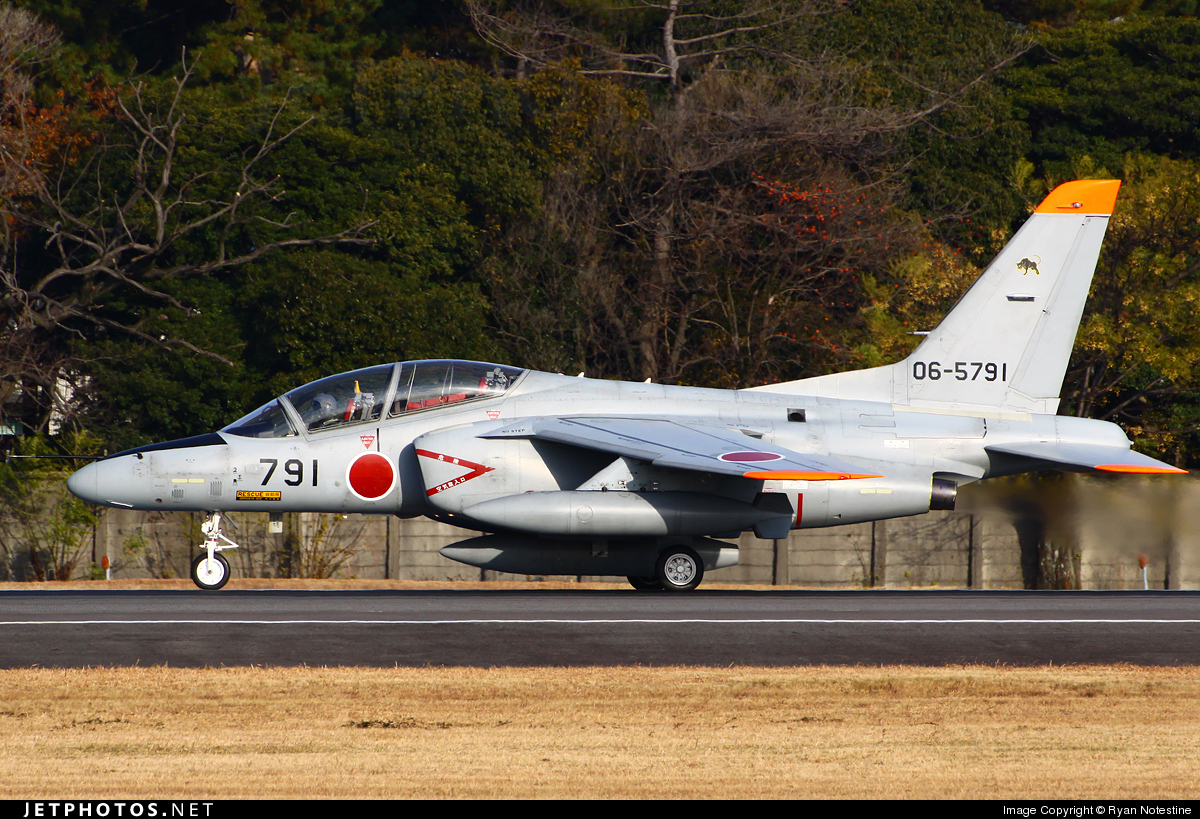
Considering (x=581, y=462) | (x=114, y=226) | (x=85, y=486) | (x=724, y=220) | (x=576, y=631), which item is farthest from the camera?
(x=724, y=220)

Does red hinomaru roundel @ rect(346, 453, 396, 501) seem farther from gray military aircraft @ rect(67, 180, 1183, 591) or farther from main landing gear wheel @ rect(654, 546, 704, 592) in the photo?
main landing gear wheel @ rect(654, 546, 704, 592)

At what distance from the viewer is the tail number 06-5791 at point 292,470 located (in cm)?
1714

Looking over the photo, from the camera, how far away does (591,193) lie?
3491 cm

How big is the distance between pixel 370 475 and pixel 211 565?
230cm

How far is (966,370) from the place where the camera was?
18.9m

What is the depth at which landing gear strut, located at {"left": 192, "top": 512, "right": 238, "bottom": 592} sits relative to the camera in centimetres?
1692

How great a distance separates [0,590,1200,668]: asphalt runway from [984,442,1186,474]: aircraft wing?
228 centimetres

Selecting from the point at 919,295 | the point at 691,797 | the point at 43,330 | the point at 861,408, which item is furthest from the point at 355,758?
the point at 43,330

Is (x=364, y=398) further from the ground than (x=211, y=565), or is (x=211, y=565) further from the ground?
(x=364, y=398)

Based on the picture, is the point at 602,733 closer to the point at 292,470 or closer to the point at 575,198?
the point at 292,470

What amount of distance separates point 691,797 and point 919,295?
2483 cm

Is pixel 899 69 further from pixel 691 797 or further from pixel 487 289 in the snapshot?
pixel 691 797

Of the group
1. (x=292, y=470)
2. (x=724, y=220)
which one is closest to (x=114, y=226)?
(x=724, y=220)

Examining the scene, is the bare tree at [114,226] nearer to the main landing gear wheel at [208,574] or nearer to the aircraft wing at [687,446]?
the main landing gear wheel at [208,574]
